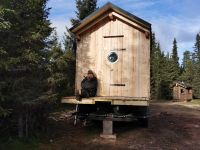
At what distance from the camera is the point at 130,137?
14922 mm

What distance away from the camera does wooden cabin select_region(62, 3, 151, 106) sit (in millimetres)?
15469

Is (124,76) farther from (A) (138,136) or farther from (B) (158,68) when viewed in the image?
(B) (158,68)

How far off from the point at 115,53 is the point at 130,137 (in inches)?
149

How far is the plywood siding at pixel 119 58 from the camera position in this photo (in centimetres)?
1550

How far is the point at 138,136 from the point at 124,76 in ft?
8.77

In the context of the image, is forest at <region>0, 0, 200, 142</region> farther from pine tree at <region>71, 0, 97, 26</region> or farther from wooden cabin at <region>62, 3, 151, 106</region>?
pine tree at <region>71, 0, 97, 26</region>

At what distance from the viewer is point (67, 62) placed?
24.3 m

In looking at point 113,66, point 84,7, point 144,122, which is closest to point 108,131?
point 144,122

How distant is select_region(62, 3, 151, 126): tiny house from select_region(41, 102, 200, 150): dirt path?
137 cm

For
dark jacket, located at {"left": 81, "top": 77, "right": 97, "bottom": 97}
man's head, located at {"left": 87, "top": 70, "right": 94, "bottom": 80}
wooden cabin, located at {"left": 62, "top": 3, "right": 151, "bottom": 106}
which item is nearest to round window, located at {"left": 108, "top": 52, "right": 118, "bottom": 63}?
wooden cabin, located at {"left": 62, "top": 3, "right": 151, "bottom": 106}

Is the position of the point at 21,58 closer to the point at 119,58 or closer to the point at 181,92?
the point at 119,58

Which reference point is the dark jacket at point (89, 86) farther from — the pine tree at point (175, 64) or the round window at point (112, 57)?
the pine tree at point (175, 64)

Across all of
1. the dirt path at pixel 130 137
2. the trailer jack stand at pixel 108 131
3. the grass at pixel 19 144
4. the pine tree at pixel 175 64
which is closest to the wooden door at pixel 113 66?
the trailer jack stand at pixel 108 131

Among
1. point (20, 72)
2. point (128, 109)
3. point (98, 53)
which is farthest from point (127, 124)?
point (20, 72)
